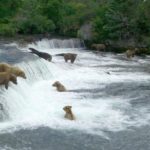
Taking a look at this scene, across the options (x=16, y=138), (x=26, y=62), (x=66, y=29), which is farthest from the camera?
(x=66, y=29)

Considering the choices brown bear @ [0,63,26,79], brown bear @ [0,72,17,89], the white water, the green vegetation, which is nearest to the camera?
the white water

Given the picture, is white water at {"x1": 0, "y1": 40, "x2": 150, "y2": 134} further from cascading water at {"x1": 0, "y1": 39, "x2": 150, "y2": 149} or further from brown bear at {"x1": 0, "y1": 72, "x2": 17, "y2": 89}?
brown bear at {"x1": 0, "y1": 72, "x2": 17, "y2": 89}

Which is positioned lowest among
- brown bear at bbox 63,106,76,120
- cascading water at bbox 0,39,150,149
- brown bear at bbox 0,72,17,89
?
cascading water at bbox 0,39,150,149

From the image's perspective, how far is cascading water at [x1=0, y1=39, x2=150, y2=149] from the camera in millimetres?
17266

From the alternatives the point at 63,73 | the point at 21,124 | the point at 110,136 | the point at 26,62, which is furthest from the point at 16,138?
the point at 63,73

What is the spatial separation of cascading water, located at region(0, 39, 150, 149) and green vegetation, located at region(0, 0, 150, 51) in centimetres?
661

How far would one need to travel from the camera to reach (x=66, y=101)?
20562 millimetres

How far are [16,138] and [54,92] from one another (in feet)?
23.5

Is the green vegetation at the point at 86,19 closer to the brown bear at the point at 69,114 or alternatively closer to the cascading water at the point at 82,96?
the cascading water at the point at 82,96

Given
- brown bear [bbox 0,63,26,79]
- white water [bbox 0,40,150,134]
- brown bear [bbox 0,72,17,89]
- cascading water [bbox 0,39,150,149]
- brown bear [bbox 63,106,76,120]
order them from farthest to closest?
brown bear [bbox 0,63,26,79] < brown bear [bbox 0,72,17,89] < brown bear [bbox 63,106,76,120] < cascading water [bbox 0,39,150,149] < white water [bbox 0,40,150,134]

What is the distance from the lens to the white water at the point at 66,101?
56.3ft

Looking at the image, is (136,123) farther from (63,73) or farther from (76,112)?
(63,73)

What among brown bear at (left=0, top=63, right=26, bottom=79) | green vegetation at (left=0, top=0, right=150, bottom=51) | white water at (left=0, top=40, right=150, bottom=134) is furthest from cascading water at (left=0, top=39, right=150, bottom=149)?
green vegetation at (left=0, top=0, right=150, bottom=51)

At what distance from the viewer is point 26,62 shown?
2544cm
